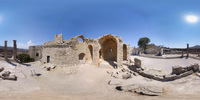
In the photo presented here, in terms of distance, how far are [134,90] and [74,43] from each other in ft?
45.7

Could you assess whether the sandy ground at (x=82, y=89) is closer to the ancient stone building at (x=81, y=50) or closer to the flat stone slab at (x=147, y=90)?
Result: the flat stone slab at (x=147, y=90)

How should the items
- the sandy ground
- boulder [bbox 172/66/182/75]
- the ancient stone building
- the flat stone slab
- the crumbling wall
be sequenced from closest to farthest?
the sandy ground → the flat stone slab → boulder [bbox 172/66/182/75] → the ancient stone building → the crumbling wall

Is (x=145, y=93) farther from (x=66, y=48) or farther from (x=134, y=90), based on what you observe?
(x=66, y=48)

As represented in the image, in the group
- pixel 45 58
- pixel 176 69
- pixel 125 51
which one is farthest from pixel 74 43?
pixel 176 69

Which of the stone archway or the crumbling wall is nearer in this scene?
the stone archway

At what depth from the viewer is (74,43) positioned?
1730 centimetres

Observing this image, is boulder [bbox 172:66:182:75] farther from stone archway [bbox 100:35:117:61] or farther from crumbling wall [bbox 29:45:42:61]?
crumbling wall [bbox 29:45:42:61]

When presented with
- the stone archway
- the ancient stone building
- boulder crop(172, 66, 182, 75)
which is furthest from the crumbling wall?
boulder crop(172, 66, 182, 75)

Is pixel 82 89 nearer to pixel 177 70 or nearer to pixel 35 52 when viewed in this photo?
pixel 177 70

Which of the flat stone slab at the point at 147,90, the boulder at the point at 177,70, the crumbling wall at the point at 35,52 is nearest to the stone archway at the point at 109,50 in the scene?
the boulder at the point at 177,70

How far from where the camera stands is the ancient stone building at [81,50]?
16297 mm

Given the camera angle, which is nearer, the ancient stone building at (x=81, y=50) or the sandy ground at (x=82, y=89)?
the sandy ground at (x=82, y=89)

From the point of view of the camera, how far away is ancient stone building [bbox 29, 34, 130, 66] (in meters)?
16.3

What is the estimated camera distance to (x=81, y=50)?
18078 millimetres
